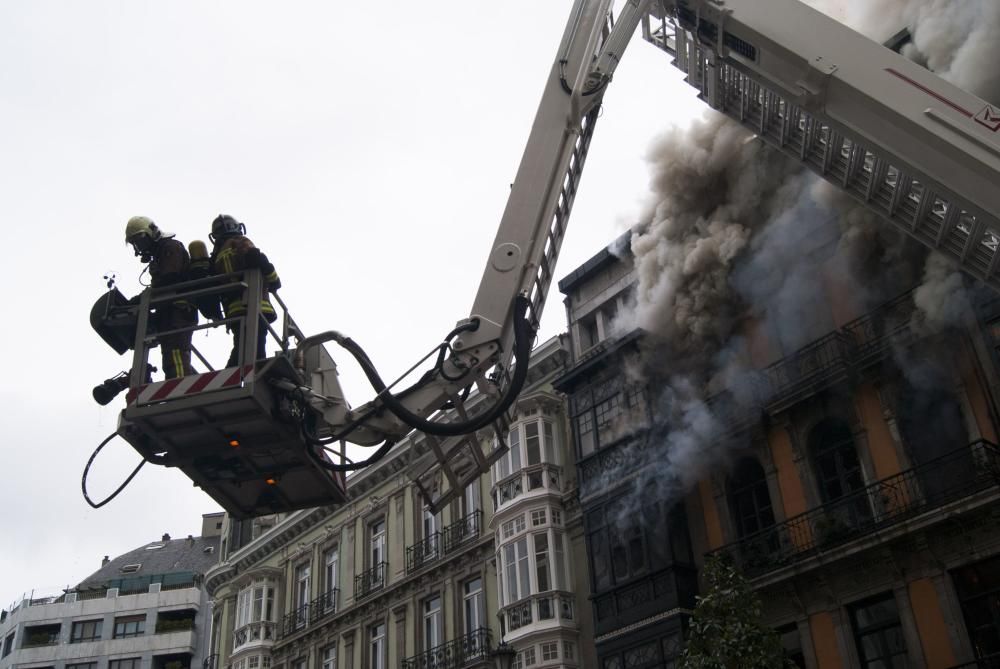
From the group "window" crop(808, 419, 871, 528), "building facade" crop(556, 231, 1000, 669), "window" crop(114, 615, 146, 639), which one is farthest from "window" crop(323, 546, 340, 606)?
"window" crop(114, 615, 146, 639)

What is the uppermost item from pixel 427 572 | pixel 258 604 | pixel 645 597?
pixel 258 604

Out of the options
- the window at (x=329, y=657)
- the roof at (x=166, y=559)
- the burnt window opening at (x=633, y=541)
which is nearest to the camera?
the burnt window opening at (x=633, y=541)

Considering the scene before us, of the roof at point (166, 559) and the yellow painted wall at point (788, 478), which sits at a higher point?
the roof at point (166, 559)

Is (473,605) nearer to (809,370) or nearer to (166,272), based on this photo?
(809,370)

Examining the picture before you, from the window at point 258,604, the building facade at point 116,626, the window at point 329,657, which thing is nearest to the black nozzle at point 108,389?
the window at point 329,657

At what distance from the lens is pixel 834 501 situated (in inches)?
799

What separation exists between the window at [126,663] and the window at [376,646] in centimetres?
3898

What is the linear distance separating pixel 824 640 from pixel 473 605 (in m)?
11.5

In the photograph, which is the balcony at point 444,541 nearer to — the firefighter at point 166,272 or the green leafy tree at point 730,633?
the green leafy tree at point 730,633

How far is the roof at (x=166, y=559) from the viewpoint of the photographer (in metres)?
73.9

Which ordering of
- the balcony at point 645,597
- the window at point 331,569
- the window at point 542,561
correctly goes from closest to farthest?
1. the balcony at point 645,597
2. the window at point 542,561
3. the window at point 331,569

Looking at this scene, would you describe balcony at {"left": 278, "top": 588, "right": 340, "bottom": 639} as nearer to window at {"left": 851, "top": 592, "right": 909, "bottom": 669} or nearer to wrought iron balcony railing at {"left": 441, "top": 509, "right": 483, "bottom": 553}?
wrought iron balcony railing at {"left": 441, "top": 509, "right": 483, "bottom": 553}

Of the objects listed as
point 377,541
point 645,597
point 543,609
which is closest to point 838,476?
point 645,597

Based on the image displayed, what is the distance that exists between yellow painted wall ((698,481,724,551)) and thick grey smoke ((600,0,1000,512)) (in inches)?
17.1
